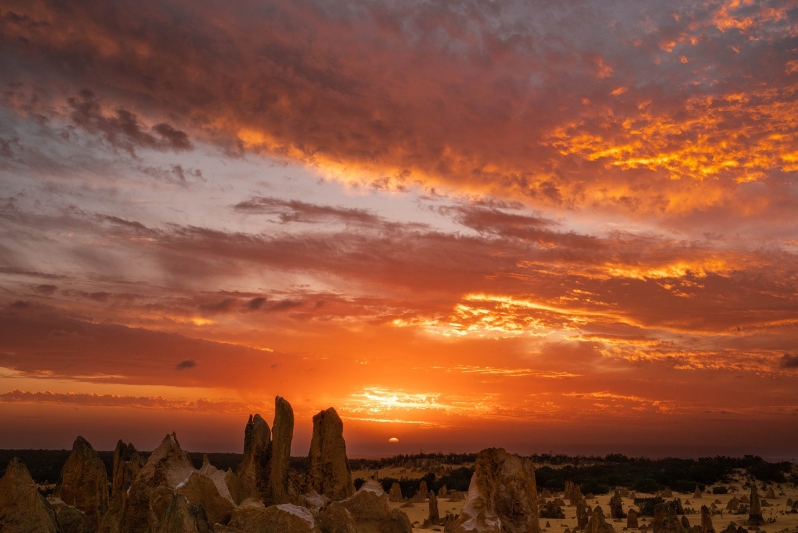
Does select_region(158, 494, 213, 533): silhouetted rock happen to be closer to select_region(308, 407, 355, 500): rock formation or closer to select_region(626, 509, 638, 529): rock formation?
select_region(308, 407, 355, 500): rock formation

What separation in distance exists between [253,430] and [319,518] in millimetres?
9168

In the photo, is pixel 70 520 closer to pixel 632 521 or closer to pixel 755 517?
pixel 632 521

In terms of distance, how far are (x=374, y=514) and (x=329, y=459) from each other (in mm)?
5884

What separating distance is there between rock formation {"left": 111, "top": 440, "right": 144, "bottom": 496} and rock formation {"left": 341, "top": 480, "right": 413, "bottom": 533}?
10.8 meters

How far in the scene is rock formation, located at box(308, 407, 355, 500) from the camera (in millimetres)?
25594

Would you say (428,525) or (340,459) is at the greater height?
(340,459)

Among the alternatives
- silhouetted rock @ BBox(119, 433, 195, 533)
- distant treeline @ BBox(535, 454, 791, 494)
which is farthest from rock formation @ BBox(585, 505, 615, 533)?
distant treeline @ BBox(535, 454, 791, 494)

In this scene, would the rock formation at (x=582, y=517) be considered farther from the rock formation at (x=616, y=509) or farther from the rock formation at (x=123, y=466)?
the rock formation at (x=123, y=466)

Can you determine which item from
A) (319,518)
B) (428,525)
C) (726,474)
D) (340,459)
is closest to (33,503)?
(319,518)

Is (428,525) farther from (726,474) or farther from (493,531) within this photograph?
(726,474)

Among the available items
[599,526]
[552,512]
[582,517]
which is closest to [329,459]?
[599,526]

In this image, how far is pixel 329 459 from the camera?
84.4ft

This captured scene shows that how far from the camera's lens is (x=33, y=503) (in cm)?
1493

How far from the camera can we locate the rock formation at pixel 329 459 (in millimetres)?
25594
